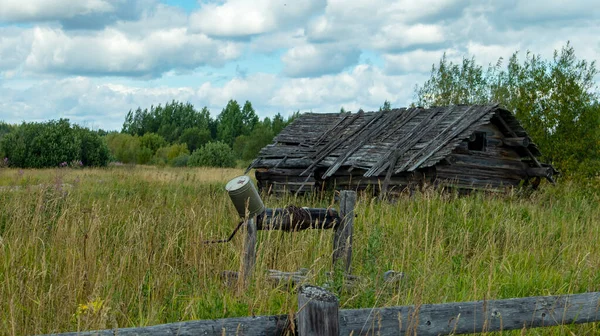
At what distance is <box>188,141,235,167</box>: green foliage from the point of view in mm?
46094

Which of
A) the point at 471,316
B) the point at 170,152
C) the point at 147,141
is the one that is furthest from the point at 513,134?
the point at 147,141

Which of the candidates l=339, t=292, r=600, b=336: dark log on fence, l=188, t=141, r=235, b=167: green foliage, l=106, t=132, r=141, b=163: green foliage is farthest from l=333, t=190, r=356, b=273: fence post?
l=106, t=132, r=141, b=163: green foliage

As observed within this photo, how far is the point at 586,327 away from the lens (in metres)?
5.09

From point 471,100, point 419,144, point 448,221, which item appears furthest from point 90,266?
point 471,100

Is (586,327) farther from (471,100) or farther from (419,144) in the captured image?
(471,100)

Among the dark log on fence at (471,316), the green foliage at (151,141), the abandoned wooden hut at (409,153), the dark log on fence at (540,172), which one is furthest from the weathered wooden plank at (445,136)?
the green foliage at (151,141)

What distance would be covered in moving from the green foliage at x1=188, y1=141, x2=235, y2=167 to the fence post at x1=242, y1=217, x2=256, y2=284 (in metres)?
40.8

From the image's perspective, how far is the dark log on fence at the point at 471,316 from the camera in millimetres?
3350

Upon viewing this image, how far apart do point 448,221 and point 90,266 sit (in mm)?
5723

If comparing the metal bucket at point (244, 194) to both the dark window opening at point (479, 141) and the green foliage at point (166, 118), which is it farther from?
the green foliage at point (166, 118)

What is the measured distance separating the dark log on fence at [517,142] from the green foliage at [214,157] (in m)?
31.6

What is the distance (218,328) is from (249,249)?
2244 millimetres

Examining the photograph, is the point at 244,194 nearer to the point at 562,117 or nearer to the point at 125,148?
the point at 562,117

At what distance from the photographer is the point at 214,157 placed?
152 ft
